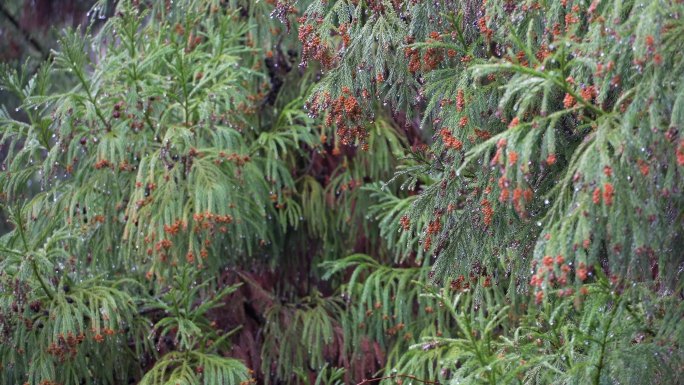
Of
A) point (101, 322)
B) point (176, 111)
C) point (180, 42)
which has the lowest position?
point (101, 322)

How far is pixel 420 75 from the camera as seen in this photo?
3451 millimetres

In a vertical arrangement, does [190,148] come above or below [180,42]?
below

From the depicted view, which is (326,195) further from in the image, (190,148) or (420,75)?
(420,75)

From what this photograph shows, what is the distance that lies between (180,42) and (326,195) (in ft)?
3.64

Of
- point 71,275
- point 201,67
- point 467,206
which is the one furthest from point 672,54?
point 71,275

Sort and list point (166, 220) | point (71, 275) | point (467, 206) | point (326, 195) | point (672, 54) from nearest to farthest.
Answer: point (672, 54) → point (467, 206) → point (166, 220) → point (71, 275) → point (326, 195)

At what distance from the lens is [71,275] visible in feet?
15.3

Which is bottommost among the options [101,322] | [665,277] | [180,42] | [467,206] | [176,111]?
[101,322]

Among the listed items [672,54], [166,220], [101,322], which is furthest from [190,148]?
[672,54]

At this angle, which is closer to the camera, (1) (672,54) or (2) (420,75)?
(1) (672,54)

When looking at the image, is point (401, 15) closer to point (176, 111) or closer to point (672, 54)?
point (672, 54)

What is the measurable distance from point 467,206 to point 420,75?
0.50 metres

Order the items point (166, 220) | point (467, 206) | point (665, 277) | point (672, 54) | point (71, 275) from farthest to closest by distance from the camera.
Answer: point (71, 275) < point (166, 220) < point (467, 206) < point (665, 277) < point (672, 54)

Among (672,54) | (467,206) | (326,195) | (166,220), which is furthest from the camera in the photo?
(326,195)
